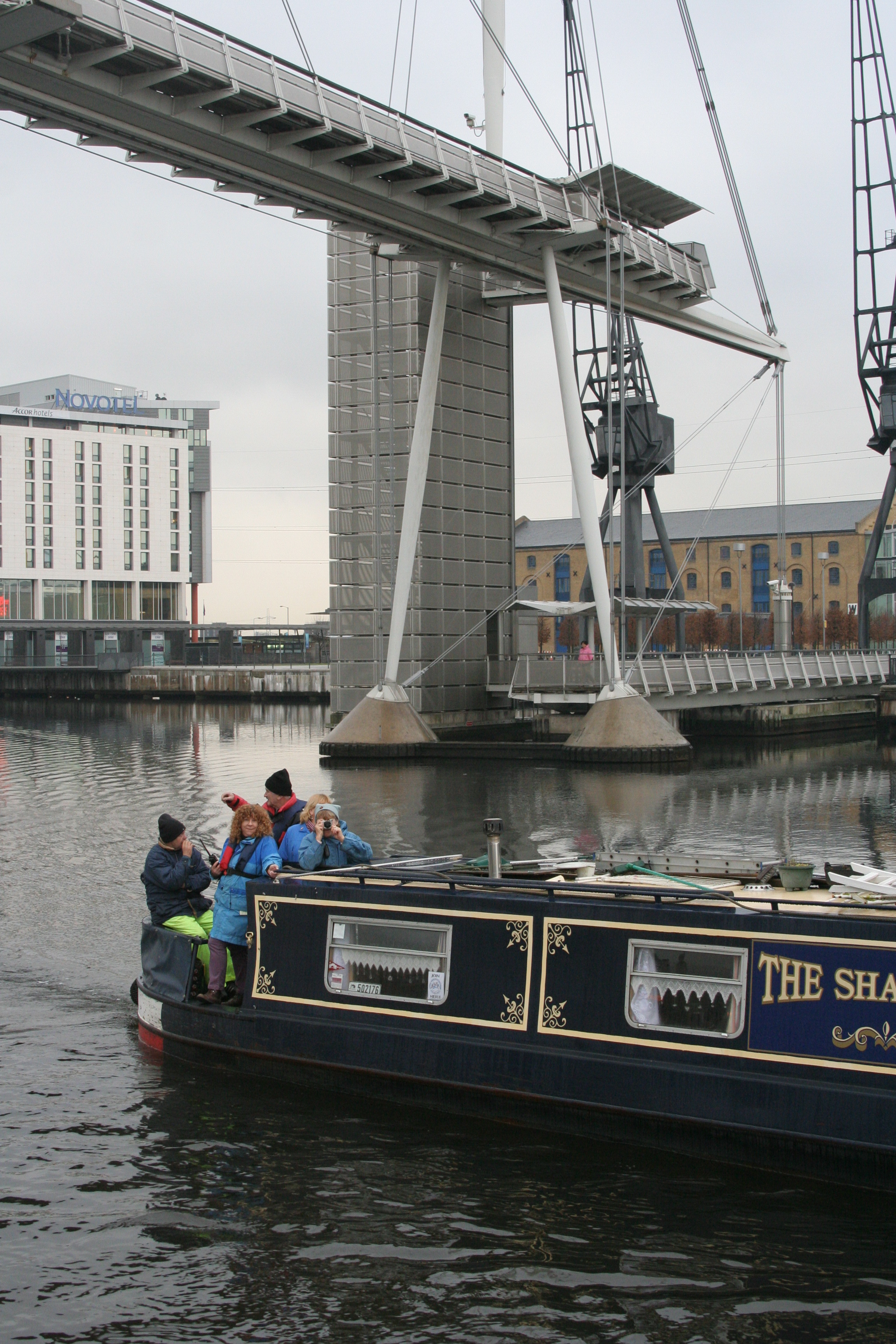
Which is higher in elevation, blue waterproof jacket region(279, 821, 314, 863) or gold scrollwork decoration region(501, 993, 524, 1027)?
blue waterproof jacket region(279, 821, 314, 863)

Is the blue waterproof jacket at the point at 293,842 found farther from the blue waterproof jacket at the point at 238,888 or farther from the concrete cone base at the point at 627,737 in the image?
the concrete cone base at the point at 627,737

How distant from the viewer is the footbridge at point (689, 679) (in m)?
47.1

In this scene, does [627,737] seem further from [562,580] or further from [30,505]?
[562,580]

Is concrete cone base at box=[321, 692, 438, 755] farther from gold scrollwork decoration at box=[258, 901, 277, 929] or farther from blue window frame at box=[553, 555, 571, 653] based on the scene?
blue window frame at box=[553, 555, 571, 653]

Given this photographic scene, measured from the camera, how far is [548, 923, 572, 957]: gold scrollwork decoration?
9797mm

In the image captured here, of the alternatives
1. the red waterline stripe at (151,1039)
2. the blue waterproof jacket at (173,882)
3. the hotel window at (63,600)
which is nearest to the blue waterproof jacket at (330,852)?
the blue waterproof jacket at (173,882)

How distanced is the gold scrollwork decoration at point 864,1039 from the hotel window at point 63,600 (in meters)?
119

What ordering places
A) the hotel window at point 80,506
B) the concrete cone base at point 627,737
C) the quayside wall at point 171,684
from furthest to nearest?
the hotel window at point 80,506, the quayside wall at point 171,684, the concrete cone base at point 627,737

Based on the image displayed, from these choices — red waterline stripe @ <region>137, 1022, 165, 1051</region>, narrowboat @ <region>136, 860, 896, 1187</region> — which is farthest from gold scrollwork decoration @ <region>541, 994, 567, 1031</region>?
red waterline stripe @ <region>137, 1022, 165, 1051</region>

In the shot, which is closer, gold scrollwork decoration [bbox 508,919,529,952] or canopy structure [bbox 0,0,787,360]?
gold scrollwork decoration [bbox 508,919,529,952]

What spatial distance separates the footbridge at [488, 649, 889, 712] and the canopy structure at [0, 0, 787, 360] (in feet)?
41.5

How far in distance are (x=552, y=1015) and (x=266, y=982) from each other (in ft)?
8.90

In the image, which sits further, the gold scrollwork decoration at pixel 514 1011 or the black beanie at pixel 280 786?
the black beanie at pixel 280 786

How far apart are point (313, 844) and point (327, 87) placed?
26974mm
